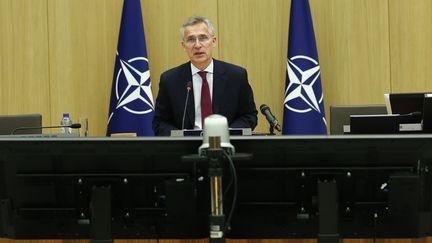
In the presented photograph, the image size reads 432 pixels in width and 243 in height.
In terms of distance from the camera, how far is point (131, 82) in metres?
6.56

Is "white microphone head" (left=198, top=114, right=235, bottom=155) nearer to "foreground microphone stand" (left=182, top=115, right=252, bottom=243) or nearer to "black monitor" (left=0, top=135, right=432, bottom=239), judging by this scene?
"foreground microphone stand" (left=182, top=115, right=252, bottom=243)

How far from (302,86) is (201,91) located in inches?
74.4

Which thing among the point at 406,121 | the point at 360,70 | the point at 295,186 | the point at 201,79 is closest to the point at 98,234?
the point at 295,186

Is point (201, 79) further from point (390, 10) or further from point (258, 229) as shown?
point (390, 10)

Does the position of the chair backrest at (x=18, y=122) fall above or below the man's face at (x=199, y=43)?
below

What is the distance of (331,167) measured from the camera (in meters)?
2.49

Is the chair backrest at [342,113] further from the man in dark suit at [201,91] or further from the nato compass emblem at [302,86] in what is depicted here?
the nato compass emblem at [302,86]

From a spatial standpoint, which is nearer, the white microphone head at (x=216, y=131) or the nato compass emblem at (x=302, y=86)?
the white microphone head at (x=216, y=131)

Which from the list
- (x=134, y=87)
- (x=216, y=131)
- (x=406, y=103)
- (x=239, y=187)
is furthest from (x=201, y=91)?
(x=216, y=131)

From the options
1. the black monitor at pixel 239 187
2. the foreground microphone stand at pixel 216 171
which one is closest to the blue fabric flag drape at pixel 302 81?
the black monitor at pixel 239 187

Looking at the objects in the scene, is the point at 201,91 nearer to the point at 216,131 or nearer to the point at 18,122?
the point at 18,122

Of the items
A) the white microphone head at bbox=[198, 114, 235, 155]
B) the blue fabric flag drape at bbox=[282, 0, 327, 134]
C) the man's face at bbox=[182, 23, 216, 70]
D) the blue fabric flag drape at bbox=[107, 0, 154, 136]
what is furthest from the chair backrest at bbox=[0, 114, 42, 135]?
the white microphone head at bbox=[198, 114, 235, 155]

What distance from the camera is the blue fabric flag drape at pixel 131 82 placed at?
6.46m

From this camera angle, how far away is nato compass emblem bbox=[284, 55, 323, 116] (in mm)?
6422
